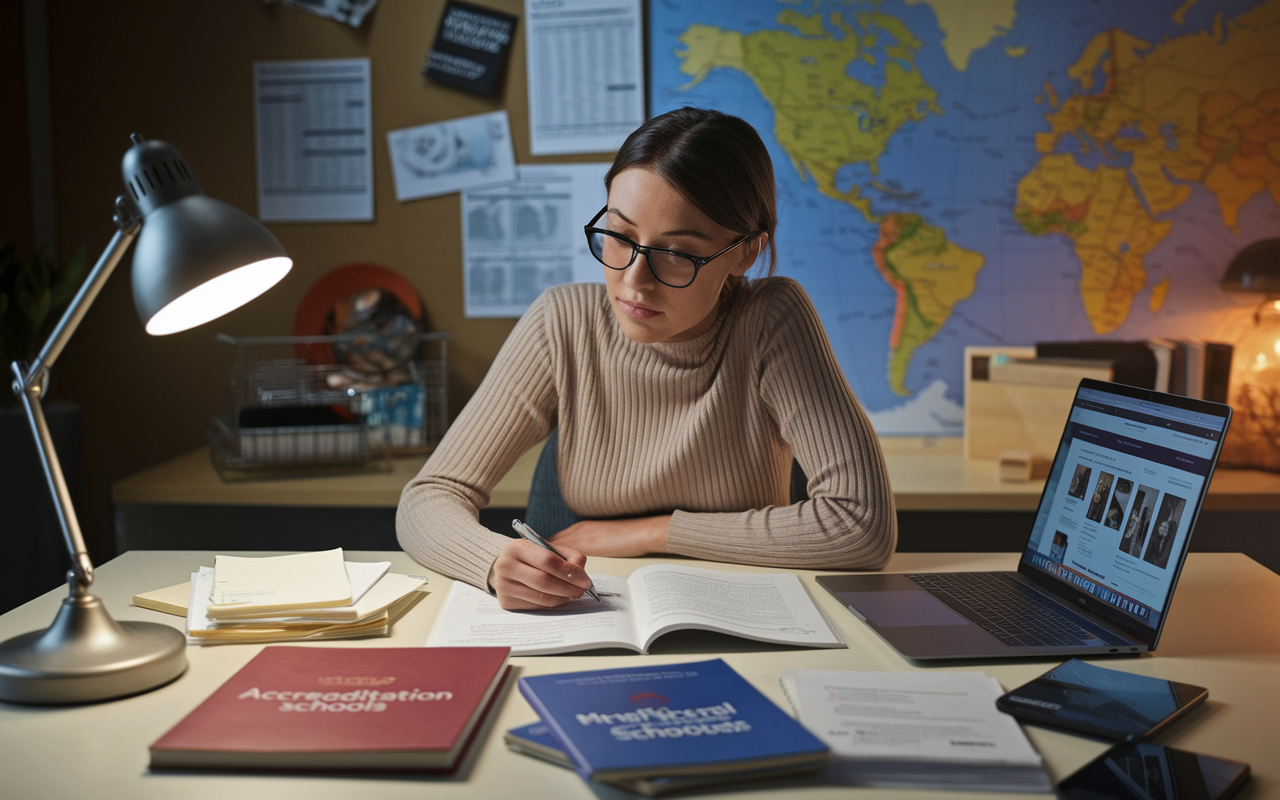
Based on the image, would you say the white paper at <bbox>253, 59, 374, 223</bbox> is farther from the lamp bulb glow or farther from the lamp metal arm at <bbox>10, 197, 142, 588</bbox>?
the lamp metal arm at <bbox>10, 197, 142, 588</bbox>

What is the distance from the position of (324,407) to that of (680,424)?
100 cm

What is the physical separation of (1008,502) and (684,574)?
3.30 feet

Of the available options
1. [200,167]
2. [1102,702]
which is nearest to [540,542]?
[1102,702]

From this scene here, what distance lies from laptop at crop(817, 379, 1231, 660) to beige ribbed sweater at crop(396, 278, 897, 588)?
191 mm

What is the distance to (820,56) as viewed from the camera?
2285mm

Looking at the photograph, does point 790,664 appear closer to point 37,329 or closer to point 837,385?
point 837,385

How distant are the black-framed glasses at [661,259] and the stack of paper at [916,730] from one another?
0.62 metres

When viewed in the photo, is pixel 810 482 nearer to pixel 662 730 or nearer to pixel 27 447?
pixel 662 730

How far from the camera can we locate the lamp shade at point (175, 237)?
0.75 metres

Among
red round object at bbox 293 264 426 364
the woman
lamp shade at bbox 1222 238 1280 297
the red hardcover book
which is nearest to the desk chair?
the woman

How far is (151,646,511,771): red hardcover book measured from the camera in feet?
2.17

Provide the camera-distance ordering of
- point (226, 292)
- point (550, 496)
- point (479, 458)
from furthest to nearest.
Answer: point (550, 496) → point (479, 458) → point (226, 292)

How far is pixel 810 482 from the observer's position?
52.1 inches

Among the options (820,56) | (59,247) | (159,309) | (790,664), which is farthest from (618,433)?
(59,247)
